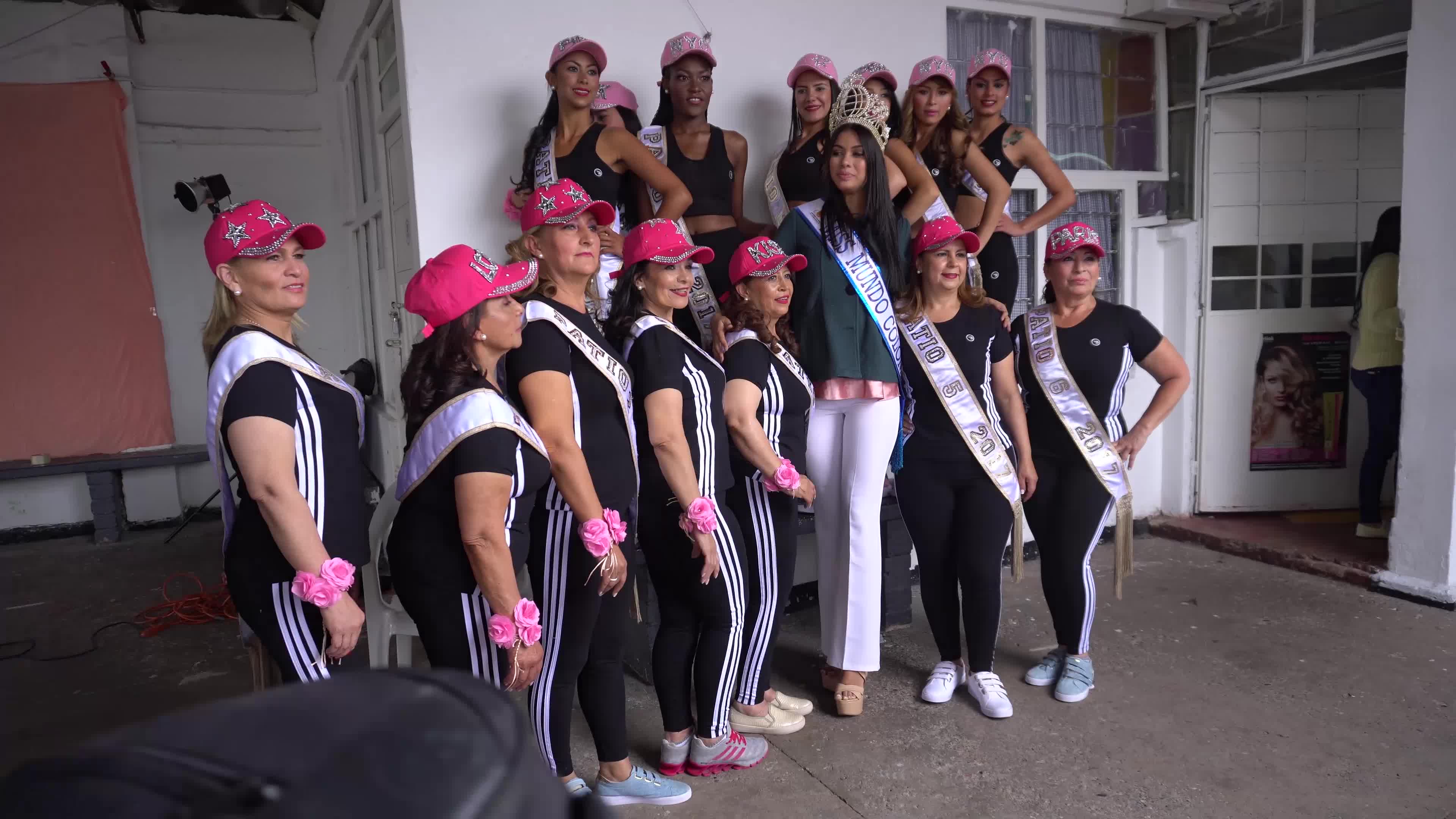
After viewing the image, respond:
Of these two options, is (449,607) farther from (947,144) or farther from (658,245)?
(947,144)

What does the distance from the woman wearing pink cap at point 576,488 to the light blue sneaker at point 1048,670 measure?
4.30 ft

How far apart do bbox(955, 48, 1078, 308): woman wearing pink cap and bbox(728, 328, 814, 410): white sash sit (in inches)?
48.9

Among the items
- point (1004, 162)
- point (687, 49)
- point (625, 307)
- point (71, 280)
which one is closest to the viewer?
point (625, 307)

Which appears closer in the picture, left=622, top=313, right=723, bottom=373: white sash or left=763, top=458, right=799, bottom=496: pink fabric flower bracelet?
left=622, top=313, right=723, bottom=373: white sash

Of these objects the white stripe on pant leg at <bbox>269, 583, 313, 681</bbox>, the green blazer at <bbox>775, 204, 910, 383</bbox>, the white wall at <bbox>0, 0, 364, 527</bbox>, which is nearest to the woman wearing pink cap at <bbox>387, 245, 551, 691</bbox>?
the white stripe on pant leg at <bbox>269, 583, 313, 681</bbox>

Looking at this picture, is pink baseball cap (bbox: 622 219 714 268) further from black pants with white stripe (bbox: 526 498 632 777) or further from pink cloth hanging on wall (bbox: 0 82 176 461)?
pink cloth hanging on wall (bbox: 0 82 176 461)

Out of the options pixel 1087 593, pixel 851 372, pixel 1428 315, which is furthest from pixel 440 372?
pixel 1428 315

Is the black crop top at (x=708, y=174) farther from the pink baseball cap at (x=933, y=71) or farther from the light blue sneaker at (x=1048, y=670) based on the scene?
the light blue sneaker at (x=1048, y=670)

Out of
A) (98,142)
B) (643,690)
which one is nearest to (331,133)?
(98,142)

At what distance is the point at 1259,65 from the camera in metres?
4.40

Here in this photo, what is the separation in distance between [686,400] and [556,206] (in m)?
0.56

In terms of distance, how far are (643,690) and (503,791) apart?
2.67m

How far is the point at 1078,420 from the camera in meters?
3.01

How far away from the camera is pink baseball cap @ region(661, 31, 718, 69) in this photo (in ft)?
10.4
